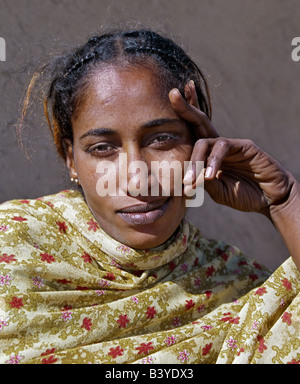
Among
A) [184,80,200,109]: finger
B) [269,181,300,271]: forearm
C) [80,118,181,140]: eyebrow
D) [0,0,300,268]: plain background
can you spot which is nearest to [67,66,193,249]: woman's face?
[80,118,181,140]: eyebrow

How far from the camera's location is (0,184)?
2.94 metres

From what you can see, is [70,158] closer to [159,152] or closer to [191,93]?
[159,152]

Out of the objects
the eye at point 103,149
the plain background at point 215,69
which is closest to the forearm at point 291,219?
the eye at point 103,149

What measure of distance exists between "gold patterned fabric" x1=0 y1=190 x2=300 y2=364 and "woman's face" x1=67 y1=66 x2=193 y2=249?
13cm

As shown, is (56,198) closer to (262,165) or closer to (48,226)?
(48,226)

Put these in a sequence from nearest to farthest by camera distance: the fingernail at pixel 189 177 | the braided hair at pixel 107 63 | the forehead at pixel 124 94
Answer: the fingernail at pixel 189 177 < the forehead at pixel 124 94 < the braided hair at pixel 107 63

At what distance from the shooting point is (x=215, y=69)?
10.8 feet

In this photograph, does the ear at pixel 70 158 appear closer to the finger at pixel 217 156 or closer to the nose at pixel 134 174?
the nose at pixel 134 174

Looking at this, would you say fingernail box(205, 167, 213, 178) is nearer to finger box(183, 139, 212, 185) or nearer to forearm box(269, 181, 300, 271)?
finger box(183, 139, 212, 185)

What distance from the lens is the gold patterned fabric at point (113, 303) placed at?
1790 mm

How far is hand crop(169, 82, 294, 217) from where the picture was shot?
74.8 inches

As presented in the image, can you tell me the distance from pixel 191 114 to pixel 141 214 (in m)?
0.38

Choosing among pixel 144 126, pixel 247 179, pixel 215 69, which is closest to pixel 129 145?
pixel 144 126

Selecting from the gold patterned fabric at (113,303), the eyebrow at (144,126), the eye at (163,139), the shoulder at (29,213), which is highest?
the eyebrow at (144,126)
